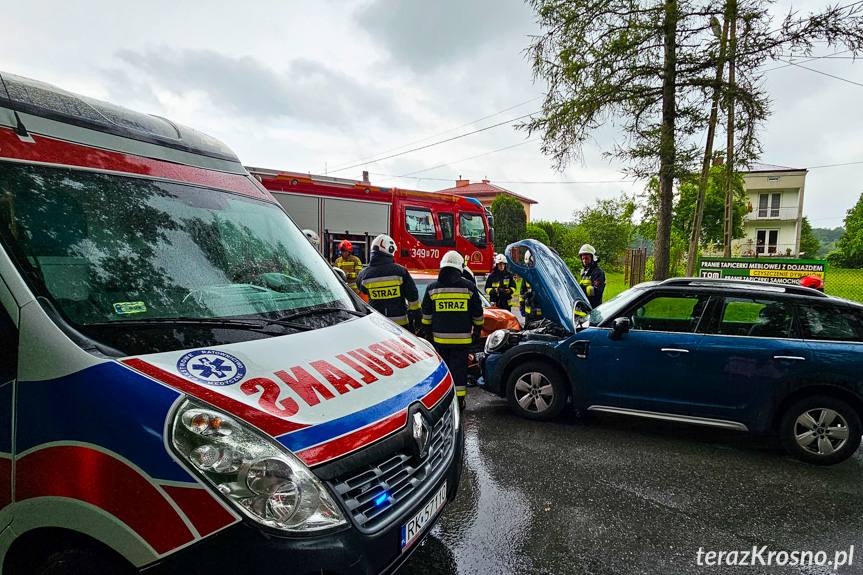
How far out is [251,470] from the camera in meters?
1.48

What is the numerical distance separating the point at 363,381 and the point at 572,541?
6.02 ft

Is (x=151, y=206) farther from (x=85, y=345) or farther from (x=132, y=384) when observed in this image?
(x=132, y=384)

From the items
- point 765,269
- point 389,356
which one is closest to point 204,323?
point 389,356

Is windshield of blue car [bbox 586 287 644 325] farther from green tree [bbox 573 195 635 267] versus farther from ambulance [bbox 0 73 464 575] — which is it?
green tree [bbox 573 195 635 267]

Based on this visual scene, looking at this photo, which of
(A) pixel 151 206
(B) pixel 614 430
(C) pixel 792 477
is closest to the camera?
(A) pixel 151 206

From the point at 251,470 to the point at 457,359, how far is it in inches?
135

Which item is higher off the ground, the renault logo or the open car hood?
the open car hood

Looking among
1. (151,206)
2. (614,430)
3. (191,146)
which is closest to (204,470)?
(151,206)

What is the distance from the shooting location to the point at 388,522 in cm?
171

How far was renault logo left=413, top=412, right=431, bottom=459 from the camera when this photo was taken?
1962mm

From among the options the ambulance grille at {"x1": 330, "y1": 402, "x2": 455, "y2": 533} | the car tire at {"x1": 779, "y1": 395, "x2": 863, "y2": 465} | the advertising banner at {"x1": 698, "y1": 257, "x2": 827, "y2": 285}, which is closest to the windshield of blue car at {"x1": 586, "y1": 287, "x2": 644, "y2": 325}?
the car tire at {"x1": 779, "y1": 395, "x2": 863, "y2": 465}

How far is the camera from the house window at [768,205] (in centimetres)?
4844

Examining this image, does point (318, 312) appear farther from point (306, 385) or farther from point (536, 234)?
point (536, 234)

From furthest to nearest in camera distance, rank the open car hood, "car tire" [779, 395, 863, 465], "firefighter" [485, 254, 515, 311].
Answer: "firefighter" [485, 254, 515, 311]
the open car hood
"car tire" [779, 395, 863, 465]
